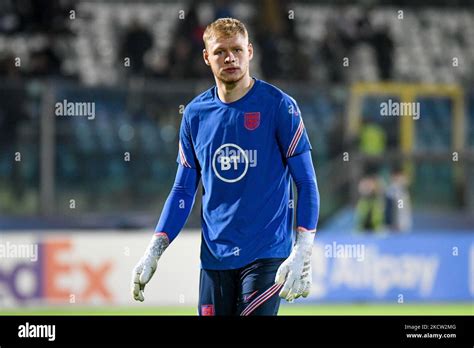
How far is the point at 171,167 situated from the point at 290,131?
7.27 m

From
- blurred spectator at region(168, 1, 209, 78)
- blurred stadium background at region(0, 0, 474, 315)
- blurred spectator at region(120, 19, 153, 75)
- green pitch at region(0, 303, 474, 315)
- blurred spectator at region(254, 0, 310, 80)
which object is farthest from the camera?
blurred spectator at region(254, 0, 310, 80)

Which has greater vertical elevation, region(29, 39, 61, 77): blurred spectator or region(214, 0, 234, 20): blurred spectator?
region(214, 0, 234, 20): blurred spectator

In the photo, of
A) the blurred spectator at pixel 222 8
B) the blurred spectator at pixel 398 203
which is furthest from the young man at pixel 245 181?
the blurred spectator at pixel 222 8

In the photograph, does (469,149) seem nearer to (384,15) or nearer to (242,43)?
(384,15)

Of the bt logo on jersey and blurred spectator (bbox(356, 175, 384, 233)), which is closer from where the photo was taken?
the bt logo on jersey


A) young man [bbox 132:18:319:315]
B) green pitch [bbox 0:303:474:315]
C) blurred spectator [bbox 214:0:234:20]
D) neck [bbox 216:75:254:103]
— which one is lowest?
green pitch [bbox 0:303:474:315]

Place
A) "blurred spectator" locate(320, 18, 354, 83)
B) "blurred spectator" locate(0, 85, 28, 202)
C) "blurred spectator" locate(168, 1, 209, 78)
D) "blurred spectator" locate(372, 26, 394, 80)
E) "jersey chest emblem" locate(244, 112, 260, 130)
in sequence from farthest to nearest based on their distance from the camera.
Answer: "blurred spectator" locate(372, 26, 394, 80), "blurred spectator" locate(320, 18, 354, 83), "blurred spectator" locate(168, 1, 209, 78), "blurred spectator" locate(0, 85, 28, 202), "jersey chest emblem" locate(244, 112, 260, 130)

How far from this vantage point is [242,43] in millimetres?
5816

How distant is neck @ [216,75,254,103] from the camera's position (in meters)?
5.94

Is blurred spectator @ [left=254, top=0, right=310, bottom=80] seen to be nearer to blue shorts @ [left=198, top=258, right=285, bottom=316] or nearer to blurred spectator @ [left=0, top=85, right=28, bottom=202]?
blurred spectator @ [left=0, top=85, right=28, bottom=202]

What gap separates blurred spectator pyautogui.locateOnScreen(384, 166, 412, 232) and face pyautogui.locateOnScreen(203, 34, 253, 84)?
856 cm

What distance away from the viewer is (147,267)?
6090 millimetres

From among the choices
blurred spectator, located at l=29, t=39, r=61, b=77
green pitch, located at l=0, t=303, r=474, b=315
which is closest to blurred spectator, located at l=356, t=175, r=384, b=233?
green pitch, located at l=0, t=303, r=474, b=315
